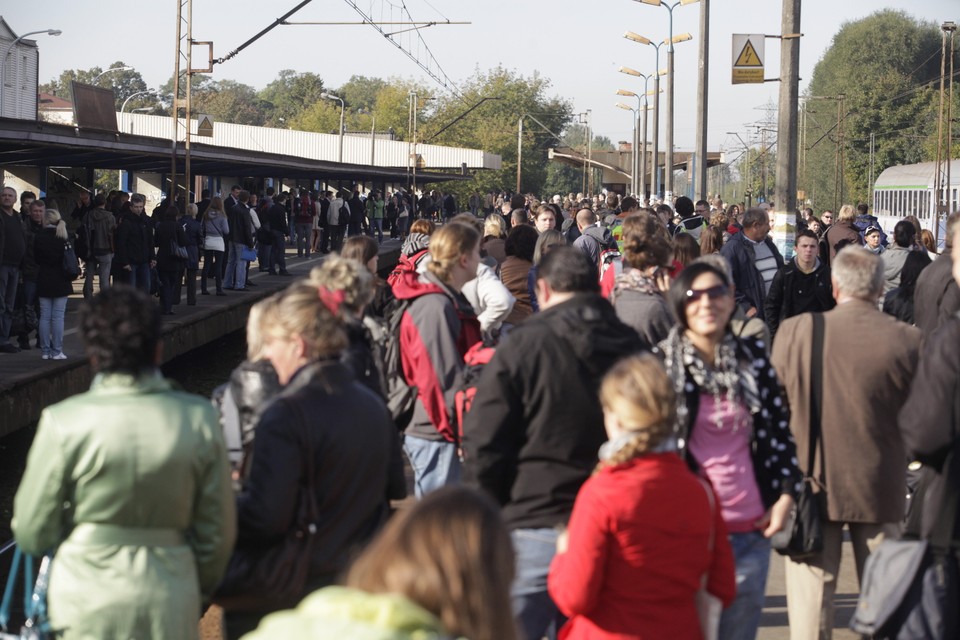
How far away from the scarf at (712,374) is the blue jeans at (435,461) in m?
1.84

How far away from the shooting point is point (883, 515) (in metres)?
5.43

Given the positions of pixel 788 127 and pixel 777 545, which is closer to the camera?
pixel 777 545

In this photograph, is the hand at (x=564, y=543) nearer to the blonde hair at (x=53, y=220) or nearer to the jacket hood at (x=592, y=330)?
the jacket hood at (x=592, y=330)

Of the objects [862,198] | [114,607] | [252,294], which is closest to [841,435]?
[114,607]

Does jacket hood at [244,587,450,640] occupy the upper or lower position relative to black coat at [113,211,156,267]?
lower

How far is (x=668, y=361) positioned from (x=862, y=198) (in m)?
100

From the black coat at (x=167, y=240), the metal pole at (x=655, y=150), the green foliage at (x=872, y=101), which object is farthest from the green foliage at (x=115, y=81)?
the black coat at (x=167, y=240)

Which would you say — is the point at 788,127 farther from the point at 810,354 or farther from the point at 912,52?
the point at 912,52

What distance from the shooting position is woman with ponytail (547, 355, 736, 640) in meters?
3.76

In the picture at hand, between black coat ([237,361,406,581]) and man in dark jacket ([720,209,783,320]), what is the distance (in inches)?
273

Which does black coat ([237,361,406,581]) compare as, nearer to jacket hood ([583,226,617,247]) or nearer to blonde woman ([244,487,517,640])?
blonde woman ([244,487,517,640])

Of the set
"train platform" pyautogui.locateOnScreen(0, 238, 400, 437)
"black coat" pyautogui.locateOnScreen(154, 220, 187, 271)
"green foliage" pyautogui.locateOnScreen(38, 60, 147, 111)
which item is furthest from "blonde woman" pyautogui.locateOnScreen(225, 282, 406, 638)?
"green foliage" pyautogui.locateOnScreen(38, 60, 147, 111)

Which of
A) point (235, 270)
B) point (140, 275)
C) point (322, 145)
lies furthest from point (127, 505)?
point (322, 145)

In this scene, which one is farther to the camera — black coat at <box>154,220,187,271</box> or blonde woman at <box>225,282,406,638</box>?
black coat at <box>154,220,187,271</box>
